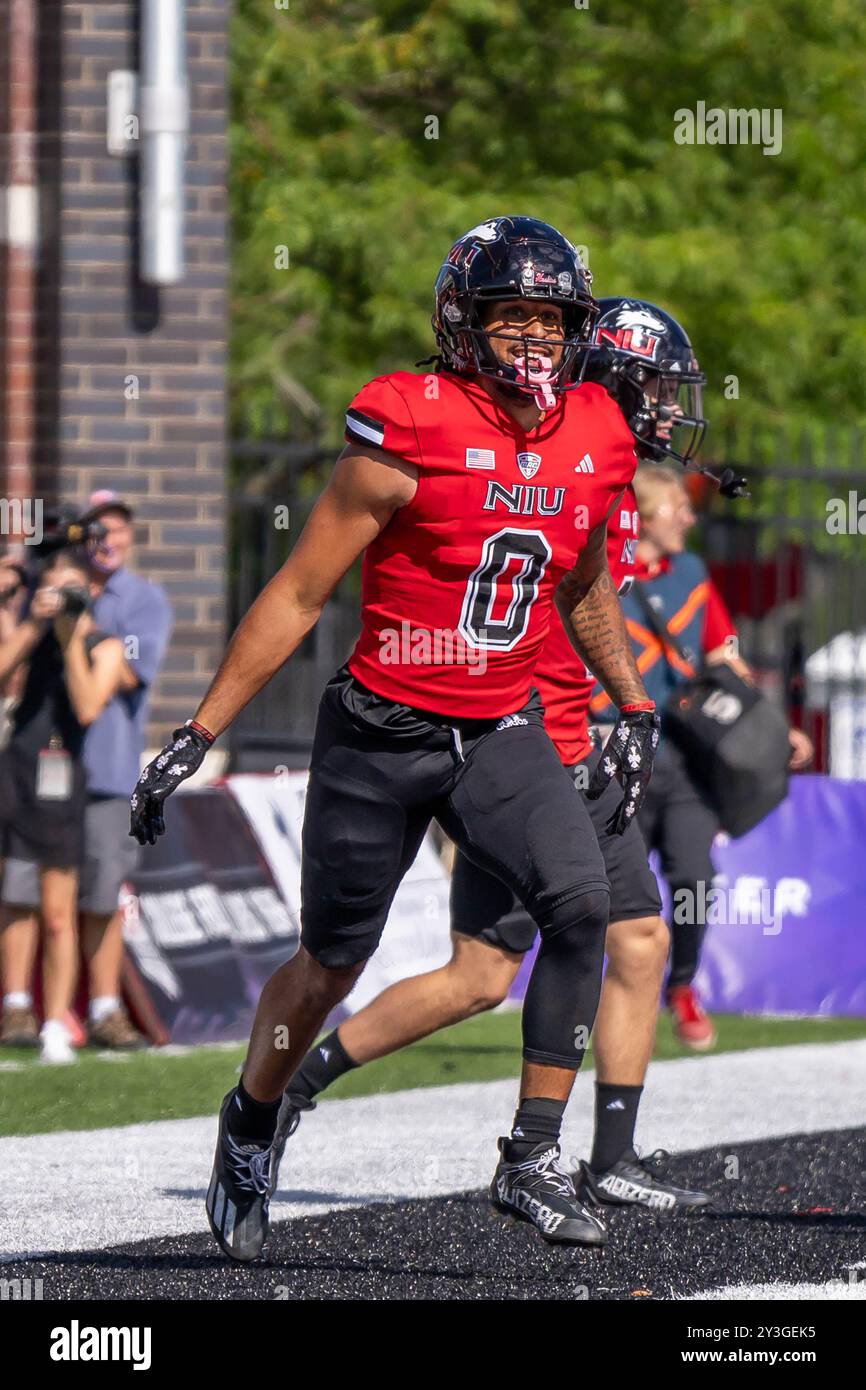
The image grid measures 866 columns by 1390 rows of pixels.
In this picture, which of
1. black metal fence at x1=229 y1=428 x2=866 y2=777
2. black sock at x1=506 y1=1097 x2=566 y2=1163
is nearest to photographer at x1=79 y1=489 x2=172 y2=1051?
black metal fence at x1=229 y1=428 x2=866 y2=777

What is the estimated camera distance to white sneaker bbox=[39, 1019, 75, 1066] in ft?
31.2

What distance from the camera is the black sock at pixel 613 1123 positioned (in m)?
6.39

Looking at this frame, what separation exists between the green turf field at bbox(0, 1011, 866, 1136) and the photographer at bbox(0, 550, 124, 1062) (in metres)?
0.41

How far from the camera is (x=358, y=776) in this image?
209 inches

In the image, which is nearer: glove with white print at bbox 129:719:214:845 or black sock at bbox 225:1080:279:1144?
glove with white print at bbox 129:719:214:845

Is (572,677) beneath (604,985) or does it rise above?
above

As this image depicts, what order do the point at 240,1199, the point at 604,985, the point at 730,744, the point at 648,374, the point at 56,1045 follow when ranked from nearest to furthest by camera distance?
the point at 240,1199
the point at 604,985
the point at 648,374
the point at 56,1045
the point at 730,744

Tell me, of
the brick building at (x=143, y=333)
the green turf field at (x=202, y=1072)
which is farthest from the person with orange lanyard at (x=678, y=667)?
the brick building at (x=143, y=333)

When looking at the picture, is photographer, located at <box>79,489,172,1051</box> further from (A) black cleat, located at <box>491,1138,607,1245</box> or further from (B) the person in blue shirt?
(A) black cleat, located at <box>491,1138,607,1245</box>

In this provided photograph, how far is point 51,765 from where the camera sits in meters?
10.1

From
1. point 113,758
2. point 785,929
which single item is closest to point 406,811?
point 113,758

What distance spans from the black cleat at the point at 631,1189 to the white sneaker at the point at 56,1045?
349 cm

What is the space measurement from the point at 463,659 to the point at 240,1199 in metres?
1.27

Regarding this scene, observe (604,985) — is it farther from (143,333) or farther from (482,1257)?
(143,333)
